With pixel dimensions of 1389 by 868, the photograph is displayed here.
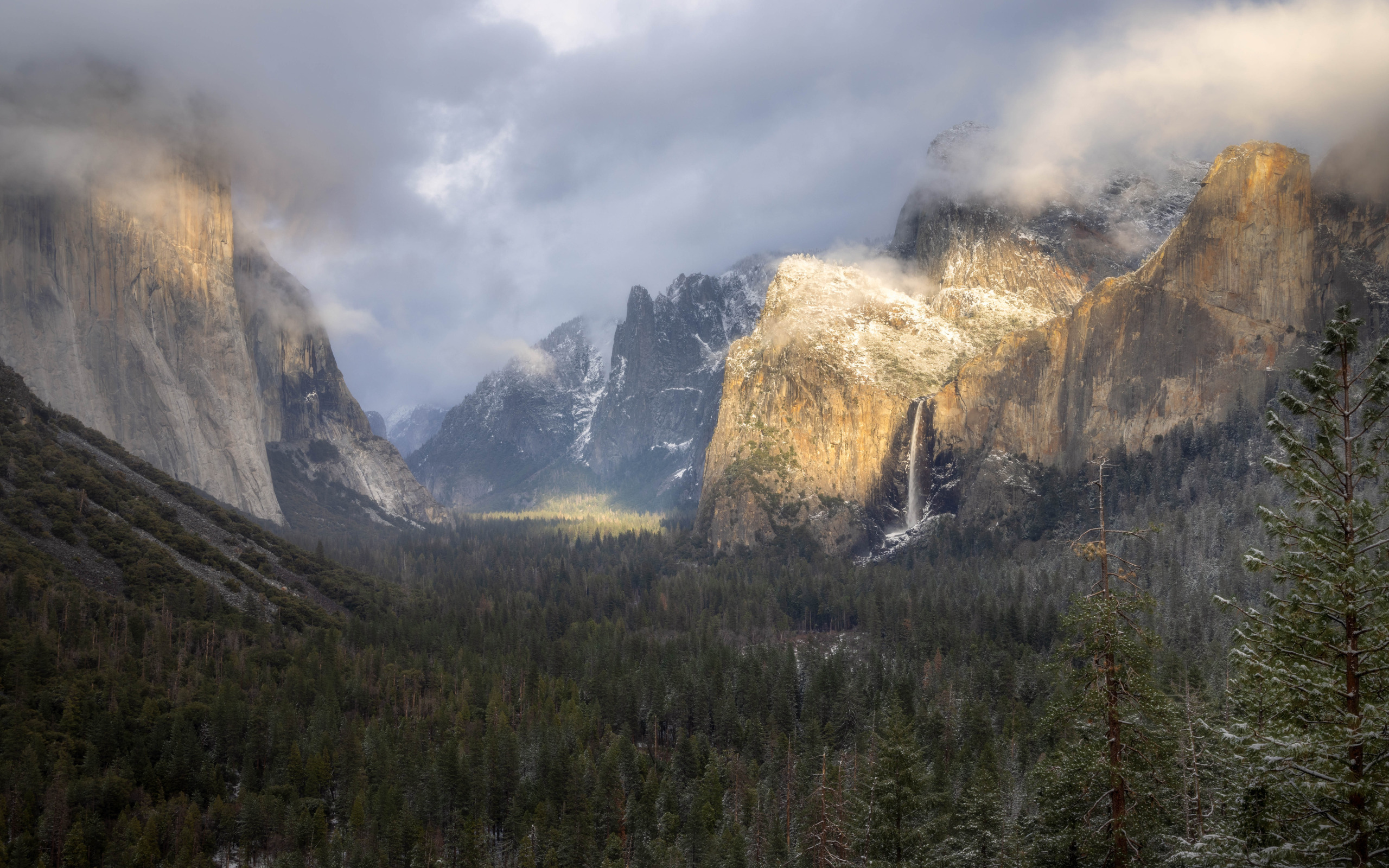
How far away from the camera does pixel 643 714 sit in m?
101

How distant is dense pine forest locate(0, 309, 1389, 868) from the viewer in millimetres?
25406

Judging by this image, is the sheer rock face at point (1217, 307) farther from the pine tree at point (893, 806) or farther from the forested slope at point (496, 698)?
the pine tree at point (893, 806)

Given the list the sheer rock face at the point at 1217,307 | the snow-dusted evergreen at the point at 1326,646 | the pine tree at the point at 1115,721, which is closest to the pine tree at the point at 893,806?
the pine tree at the point at 1115,721

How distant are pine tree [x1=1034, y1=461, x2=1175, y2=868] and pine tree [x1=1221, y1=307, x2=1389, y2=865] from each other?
448 cm

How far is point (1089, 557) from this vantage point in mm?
24688

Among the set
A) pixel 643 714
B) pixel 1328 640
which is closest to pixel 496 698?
pixel 643 714

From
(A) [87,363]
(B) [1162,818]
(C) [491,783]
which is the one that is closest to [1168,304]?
(C) [491,783]

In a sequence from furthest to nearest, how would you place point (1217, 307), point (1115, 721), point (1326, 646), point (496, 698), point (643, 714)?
point (1217, 307)
point (643, 714)
point (496, 698)
point (1115, 721)
point (1326, 646)

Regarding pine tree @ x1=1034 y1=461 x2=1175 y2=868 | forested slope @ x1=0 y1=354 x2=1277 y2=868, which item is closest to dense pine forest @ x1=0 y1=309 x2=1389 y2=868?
pine tree @ x1=1034 y1=461 x2=1175 y2=868

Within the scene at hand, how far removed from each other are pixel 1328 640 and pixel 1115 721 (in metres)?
7.57

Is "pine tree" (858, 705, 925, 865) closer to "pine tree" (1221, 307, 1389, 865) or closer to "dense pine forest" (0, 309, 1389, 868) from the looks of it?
"dense pine forest" (0, 309, 1389, 868)

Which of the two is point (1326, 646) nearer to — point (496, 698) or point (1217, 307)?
point (496, 698)

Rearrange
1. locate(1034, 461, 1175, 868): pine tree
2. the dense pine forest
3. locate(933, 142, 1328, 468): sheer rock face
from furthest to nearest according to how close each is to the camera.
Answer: locate(933, 142, 1328, 468): sheer rock face < the dense pine forest < locate(1034, 461, 1175, 868): pine tree

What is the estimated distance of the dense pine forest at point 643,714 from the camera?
83.4 feet
